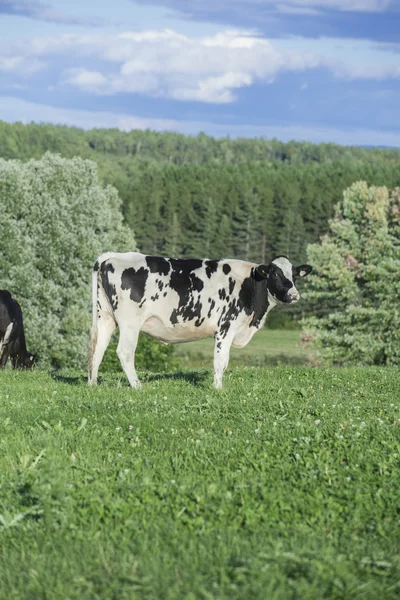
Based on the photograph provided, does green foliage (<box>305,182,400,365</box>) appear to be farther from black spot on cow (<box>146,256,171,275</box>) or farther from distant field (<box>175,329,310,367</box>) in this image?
black spot on cow (<box>146,256,171,275</box>)

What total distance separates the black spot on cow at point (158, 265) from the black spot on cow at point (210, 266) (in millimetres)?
855

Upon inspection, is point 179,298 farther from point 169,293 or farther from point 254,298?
point 254,298

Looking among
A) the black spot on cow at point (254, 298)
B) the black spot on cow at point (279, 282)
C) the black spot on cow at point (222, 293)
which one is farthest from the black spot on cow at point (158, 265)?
the black spot on cow at point (279, 282)

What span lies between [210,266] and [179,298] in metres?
1.04

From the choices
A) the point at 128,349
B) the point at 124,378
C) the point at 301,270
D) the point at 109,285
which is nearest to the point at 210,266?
the point at 301,270

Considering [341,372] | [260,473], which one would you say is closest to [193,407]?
[260,473]

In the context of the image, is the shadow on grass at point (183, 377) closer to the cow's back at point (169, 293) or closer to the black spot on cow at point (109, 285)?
the cow's back at point (169, 293)

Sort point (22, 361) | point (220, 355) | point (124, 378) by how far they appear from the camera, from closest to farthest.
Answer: point (220, 355)
point (124, 378)
point (22, 361)

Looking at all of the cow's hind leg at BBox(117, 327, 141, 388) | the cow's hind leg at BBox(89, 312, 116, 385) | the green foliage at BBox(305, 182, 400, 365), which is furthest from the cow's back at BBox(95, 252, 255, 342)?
the green foliage at BBox(305, 182, 400, 365)

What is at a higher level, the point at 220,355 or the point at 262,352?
the point at 220,355

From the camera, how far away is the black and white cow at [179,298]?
15898 mm

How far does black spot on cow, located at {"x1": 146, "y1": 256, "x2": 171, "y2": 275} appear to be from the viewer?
631 inches

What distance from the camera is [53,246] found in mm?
54281

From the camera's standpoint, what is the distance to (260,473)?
882cm
